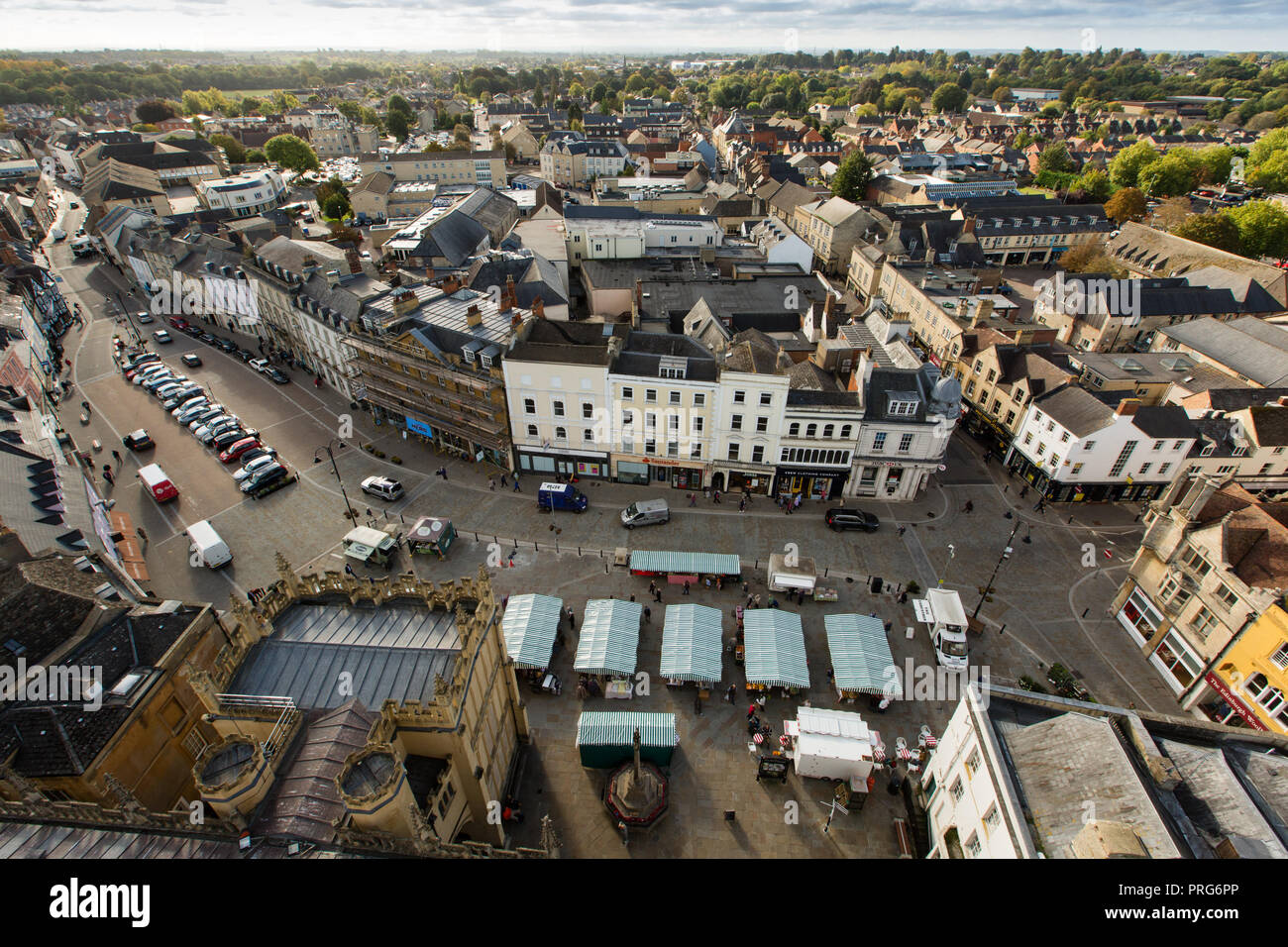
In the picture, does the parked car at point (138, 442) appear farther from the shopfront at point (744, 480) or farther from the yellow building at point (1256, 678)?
the yellow building at point (1256, 678)

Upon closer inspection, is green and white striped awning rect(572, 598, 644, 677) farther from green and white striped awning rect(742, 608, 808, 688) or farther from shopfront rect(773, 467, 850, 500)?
shopfront rect(773, 467, 850, 500)

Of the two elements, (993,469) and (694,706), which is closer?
(694,706)

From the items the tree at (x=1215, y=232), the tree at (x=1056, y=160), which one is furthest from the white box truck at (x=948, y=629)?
the tree at (x=1056, y=160)

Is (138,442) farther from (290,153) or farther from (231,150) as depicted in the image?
(231,150)

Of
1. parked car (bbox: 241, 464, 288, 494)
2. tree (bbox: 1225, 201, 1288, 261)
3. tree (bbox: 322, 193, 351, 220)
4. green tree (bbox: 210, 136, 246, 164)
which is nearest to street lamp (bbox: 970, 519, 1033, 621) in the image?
parked car (bbox: 241, 464, 288, 494)

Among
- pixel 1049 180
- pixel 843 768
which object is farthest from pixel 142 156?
pixel 1049 180
